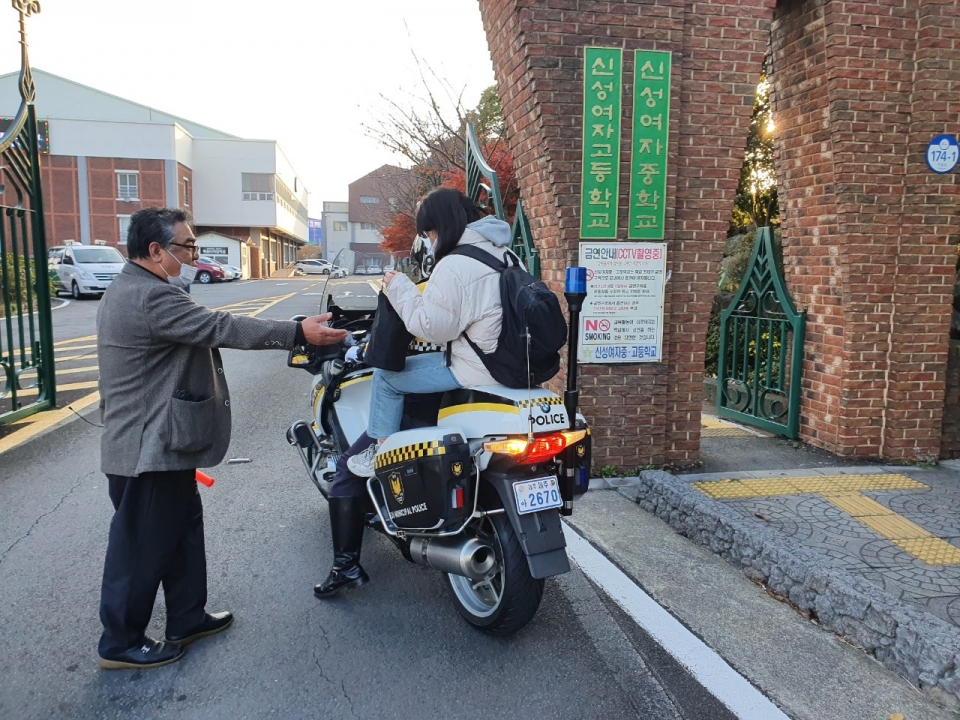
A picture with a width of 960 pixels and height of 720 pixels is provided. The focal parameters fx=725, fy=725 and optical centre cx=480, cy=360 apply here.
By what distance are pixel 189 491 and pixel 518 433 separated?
5.05ft

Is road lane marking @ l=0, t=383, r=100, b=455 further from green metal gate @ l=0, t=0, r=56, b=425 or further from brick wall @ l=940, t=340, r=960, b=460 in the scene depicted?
brick wall @ l=940, t=340, r=960, b=460

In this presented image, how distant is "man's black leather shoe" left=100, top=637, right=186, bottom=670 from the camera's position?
305 centimetres

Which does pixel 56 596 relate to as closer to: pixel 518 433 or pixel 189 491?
pixel 189 491

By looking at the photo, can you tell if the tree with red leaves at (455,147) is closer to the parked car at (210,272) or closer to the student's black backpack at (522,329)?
the student's black backpack at (522,329)

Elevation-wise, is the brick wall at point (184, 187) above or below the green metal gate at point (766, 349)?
above

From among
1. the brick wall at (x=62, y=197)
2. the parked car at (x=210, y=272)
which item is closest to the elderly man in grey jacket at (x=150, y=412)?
the parked car at (x=210, y=272)

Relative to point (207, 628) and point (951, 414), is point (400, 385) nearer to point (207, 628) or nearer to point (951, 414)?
point (207, 628)

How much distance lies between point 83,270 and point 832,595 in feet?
84.4

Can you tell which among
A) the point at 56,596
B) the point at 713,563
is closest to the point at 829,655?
the point at 713,563

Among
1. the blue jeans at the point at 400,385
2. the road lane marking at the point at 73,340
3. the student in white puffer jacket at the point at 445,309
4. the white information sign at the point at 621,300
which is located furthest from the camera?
the road lane marking at the point at 73,340

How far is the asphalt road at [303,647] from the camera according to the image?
2832 millimetres

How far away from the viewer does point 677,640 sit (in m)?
3.26

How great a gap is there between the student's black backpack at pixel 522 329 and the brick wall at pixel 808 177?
88.6 inches

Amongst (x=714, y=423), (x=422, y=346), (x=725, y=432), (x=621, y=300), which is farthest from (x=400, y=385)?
(x=714, y=423)
